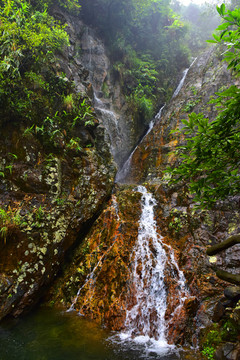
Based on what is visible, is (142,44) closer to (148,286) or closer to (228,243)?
(148,286)

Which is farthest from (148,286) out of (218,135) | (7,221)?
(218,135)

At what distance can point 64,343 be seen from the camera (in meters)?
4.07

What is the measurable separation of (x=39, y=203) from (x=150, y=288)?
3.86 m

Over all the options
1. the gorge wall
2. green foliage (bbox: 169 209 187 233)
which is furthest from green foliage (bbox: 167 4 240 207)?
green foliage (bbox: 169 209 187 233)

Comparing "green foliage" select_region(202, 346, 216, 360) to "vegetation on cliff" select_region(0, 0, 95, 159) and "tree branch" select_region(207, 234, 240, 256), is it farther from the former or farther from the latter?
"vegetation on cliff" select_region(0, 0, 95, 159)

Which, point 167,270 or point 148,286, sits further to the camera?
point 167,270

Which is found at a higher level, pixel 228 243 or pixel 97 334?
pixel 228 243

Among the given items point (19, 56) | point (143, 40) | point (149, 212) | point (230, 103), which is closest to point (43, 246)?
point (149, 212)

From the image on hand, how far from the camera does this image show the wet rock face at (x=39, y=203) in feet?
17.0

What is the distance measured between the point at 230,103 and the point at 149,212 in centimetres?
568

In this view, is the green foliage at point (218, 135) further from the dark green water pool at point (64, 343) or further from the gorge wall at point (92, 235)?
the dark green water pool at point (64, 343)

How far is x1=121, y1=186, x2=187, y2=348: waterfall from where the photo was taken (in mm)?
4555

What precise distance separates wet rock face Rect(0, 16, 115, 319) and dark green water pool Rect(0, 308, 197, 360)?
1.71 feet

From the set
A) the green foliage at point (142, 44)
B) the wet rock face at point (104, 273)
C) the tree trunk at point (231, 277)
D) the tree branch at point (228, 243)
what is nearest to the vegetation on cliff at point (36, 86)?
the wet rock face at point (104, 273)
